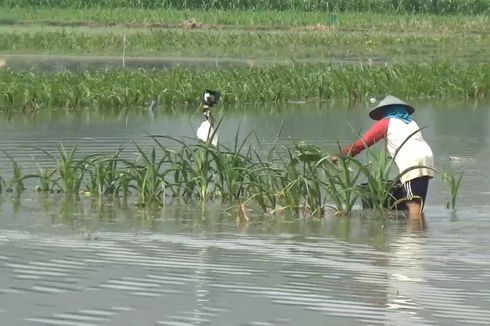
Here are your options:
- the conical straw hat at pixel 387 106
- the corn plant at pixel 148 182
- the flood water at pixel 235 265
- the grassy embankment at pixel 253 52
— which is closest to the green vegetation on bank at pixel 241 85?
the grassy embankment at pixel 253 52

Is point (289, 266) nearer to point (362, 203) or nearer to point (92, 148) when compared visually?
point (362, 203)

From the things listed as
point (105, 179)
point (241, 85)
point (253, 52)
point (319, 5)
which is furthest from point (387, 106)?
point (319, 5)

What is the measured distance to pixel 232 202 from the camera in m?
10.5

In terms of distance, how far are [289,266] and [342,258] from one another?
50 cm

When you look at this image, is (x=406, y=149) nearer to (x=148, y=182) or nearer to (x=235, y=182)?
(x=235, y=182)

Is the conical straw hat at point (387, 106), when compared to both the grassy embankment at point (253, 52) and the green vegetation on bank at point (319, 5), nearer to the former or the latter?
the grassy embankment at point (253, 52)

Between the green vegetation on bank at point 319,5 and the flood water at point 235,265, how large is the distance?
115ft

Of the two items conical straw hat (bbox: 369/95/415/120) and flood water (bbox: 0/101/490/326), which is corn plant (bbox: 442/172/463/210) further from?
conical straw hat (bbox: 369/95/415/120)

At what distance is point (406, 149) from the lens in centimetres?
974

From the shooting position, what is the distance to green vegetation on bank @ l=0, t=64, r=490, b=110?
20641 mm

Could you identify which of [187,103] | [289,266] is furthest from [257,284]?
[187,103]

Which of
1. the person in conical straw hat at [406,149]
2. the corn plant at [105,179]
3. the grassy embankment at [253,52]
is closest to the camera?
the person in conical straw hat at [406,149]

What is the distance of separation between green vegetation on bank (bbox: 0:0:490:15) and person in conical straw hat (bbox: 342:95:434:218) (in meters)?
37.4

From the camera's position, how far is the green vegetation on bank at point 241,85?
67.7 feet
